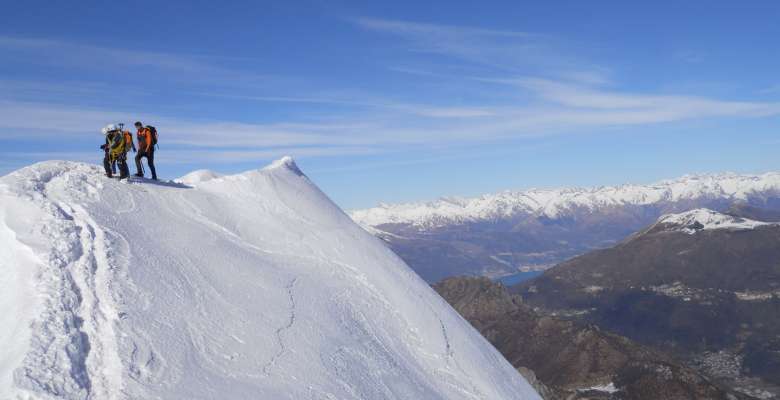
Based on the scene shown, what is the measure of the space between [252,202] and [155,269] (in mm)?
7391

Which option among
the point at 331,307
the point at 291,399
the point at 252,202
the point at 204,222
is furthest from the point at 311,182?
the point at 291,399

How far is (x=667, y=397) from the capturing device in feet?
439

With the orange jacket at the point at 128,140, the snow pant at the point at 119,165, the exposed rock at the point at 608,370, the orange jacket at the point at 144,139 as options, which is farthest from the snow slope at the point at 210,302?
the exposed rock at the point at 608,370

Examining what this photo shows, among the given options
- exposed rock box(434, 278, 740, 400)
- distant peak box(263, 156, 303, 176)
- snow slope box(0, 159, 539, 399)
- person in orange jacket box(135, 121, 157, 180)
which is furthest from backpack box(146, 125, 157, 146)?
exposed rock box(434, 278, 740, 400)

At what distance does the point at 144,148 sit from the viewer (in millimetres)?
24938

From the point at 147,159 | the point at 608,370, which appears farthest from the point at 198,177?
the point at 608,370

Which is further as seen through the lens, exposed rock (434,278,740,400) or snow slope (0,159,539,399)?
exposed rock (434,278,740,400)

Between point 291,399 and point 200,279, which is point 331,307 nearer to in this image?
point 200,279

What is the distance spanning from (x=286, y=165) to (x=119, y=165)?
7.37 m

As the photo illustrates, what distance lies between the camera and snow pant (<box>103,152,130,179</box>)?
2262 centimetres

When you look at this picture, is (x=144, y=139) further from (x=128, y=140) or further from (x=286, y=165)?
(x=286, y=165)

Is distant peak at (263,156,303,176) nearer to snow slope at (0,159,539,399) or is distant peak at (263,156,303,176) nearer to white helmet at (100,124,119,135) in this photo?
snow slope at (0,159,539,399)

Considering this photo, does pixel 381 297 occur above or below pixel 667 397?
above

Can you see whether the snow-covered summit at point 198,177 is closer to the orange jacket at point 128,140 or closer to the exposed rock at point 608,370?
the orange jacket at point 128,140
